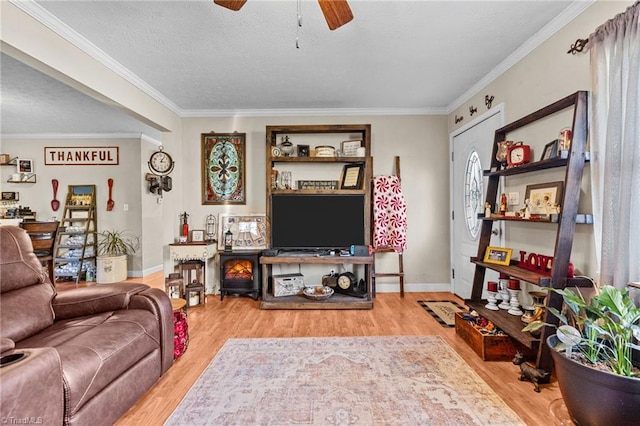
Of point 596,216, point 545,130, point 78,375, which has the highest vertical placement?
point 545,130

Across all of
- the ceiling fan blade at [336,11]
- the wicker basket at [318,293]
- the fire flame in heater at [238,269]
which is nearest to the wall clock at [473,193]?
the wicker basket at [318,293]

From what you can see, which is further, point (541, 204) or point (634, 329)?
point (541, 204)

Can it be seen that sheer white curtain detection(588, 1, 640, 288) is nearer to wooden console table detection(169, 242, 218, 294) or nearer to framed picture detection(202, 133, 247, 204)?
framed picture detection(202, 133, 247, 204)

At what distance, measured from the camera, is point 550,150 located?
7.41ft

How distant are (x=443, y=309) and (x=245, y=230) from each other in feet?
9.06

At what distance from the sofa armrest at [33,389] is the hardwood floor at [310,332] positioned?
591 mm

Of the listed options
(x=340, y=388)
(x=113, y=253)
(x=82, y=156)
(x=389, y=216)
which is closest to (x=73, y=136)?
(x=82, y=156)

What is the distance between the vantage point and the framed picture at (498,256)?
256 cm

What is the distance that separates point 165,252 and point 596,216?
442 centimetres

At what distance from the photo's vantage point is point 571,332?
1545 millimetres

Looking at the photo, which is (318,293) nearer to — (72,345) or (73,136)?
(72,345)

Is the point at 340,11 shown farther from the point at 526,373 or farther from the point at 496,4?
the point at 526,373

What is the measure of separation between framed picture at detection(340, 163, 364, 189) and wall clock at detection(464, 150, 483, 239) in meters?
1.34

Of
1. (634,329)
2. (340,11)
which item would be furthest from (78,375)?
(634,329)
